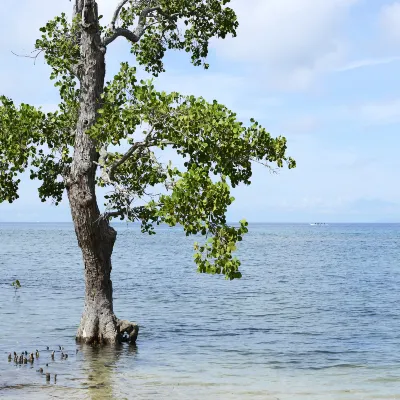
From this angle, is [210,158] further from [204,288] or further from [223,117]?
[204,288]

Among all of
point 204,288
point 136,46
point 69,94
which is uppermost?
point 136,46

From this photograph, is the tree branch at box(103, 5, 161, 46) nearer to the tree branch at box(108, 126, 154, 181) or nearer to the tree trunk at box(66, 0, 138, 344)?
the tree trunk at box(66, 0, 138, 344)

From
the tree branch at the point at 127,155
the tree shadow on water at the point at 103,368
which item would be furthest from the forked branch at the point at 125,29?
the tree shadow on water at the point at 103,368

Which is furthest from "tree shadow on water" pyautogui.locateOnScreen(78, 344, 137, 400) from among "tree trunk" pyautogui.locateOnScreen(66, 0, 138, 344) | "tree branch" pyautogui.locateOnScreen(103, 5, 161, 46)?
"tree branch" pyautogui.locateOnScreen(103, 5, 161, 46)

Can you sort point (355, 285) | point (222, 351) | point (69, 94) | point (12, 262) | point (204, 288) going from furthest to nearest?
point (12, 262), point (355, 285), point (204, 288), point (222, 351), point (69, 94)

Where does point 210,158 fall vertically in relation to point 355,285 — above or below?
above

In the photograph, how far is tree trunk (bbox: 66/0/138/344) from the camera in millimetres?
23469

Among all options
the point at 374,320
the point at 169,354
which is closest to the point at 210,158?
the point at 169,354

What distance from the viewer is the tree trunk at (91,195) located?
77.0 ft

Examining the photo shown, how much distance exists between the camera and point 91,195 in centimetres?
2352

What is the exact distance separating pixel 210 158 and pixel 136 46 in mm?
10162

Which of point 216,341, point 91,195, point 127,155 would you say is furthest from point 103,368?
point 216,341

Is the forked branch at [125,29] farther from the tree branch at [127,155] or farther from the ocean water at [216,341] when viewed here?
the ocean water at [216,341]

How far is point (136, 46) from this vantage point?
29516 millimetres
